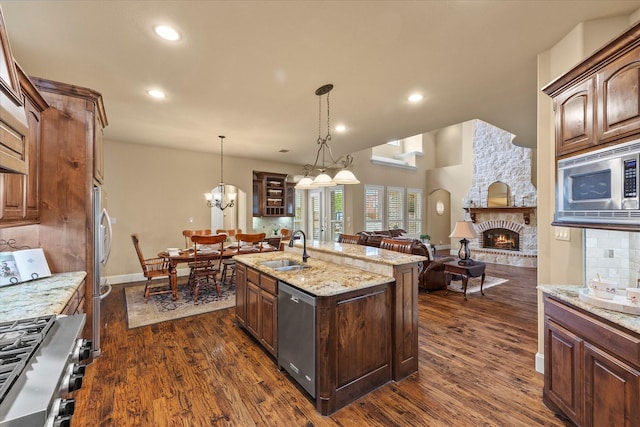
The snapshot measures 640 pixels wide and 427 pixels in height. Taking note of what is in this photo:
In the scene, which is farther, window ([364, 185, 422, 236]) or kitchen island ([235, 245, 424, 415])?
window ([364, 185, 422, 236])

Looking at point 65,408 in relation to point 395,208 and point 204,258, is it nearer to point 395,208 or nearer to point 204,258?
point 204,258

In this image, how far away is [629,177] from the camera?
4.91 feet

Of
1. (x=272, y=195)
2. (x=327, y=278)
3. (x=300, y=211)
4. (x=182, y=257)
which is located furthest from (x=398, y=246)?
(x=300, y=211)

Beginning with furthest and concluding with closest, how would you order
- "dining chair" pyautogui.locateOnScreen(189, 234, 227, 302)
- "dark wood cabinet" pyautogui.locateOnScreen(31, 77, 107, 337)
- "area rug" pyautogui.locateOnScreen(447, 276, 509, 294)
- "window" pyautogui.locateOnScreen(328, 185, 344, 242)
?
"window" pyautogui.locateOnScreen(328, 185, 344, 242) < "area rug" pyautogui.locateOnScreen(447, 276, 509, 294) < "dining chair" pyautogui.locateOnScreen(189, 234, 227, 302) < "dark wood cabinet" pyautogui.locateOnScreen(31, 77, 107, 337)

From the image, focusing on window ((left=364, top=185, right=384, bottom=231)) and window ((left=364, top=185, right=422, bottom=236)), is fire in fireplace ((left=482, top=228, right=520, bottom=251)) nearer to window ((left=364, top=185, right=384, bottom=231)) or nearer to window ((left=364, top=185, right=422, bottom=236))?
window ((left=364, top=185, right=422, bottom=236))

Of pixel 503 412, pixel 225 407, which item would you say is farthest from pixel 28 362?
pixel 503 412

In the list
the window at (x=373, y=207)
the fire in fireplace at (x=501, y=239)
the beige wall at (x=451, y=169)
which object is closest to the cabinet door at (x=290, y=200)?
the window at (x=373, y=207)

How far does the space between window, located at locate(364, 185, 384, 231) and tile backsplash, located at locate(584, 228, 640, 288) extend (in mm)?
6411

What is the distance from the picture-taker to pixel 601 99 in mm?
1680

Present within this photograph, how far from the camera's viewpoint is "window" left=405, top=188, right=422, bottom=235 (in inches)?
386

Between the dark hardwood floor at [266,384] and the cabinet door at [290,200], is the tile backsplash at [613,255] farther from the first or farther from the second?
the cabinet door at [290,200]

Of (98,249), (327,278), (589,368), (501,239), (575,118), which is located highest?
(575,118)

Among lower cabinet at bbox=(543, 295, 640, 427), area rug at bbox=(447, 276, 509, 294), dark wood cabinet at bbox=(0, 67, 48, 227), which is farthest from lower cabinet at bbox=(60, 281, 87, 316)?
area rug at bbox=(447, 276, 509, 294)

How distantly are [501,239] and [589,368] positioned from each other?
25.1 feet
